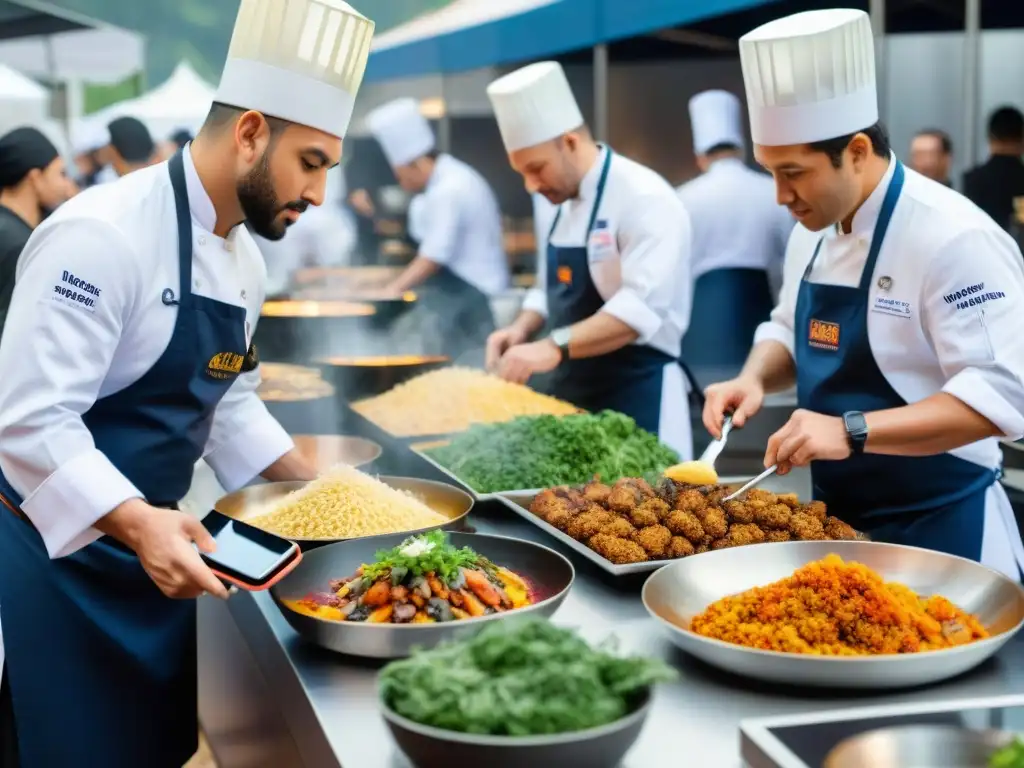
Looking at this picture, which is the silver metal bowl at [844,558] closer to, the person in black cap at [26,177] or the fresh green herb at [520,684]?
the fresh green herb at [520,684]

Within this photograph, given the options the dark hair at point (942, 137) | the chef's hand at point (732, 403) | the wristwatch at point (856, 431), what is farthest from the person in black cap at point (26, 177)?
the dark hair at point (942, 137)

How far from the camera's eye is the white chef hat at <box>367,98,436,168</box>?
6363 mm

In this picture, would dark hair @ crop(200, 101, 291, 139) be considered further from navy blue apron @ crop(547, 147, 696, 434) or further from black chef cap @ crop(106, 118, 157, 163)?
black chef cap @ crop(106, 118, 157, 163)

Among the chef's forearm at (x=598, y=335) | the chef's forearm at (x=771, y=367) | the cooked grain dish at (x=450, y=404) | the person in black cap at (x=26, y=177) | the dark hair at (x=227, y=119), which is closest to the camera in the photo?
the dark hair at (x=227, y=119)

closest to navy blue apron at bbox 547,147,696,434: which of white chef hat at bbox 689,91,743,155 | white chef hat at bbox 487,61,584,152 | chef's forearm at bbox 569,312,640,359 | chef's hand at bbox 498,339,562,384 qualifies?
chef's forearm at bbox 569,312,640,359

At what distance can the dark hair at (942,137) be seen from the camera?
5266mm

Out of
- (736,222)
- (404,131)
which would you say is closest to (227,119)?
(736,222)

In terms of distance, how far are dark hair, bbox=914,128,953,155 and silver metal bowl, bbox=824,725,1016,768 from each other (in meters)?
4.71

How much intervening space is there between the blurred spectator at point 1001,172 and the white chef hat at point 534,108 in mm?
2398

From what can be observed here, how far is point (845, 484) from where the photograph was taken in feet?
6.97

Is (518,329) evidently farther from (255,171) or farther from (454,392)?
(255,171)

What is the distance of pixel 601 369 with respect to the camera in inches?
137

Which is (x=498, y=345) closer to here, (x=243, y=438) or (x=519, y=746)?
(x=243, y=438)

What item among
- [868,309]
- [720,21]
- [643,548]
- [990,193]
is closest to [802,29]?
[868,309]
